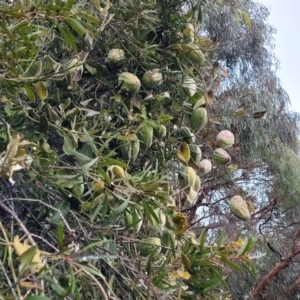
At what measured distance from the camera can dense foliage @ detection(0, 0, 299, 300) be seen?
1.69 feet

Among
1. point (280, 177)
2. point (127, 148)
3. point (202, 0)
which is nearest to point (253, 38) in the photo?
point (280, 177)

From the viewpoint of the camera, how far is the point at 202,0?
0.87 meters

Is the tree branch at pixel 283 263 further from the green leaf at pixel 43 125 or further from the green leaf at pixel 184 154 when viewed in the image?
the green leaf at pixel 43 125

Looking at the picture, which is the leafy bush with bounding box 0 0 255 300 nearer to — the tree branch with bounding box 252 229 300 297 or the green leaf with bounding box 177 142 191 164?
the green leaf with bounding box 177 142 191 164

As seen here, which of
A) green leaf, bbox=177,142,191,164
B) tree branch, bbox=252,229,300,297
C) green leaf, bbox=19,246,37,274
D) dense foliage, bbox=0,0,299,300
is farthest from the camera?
tree branch, bbox=252,229,300,297

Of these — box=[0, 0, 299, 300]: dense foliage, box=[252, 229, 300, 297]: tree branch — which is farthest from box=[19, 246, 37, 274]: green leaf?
box=[252, 229, 300, 297]: tree branch

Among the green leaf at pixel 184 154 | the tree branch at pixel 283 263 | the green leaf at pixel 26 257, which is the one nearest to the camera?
the green leaf at pixel 26 257

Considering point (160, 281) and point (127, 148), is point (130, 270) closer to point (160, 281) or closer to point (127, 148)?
point (160, 281)

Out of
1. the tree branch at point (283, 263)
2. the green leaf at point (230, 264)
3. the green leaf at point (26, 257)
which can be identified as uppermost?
the green leaf at point (26, 257)

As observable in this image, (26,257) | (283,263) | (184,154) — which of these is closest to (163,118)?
(184,154)

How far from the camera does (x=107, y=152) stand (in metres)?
0.70

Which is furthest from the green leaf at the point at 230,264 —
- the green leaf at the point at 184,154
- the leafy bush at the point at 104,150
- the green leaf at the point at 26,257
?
the green leaf at the point at 26,257

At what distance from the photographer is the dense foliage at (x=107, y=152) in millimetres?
514

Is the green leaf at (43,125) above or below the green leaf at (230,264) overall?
above
